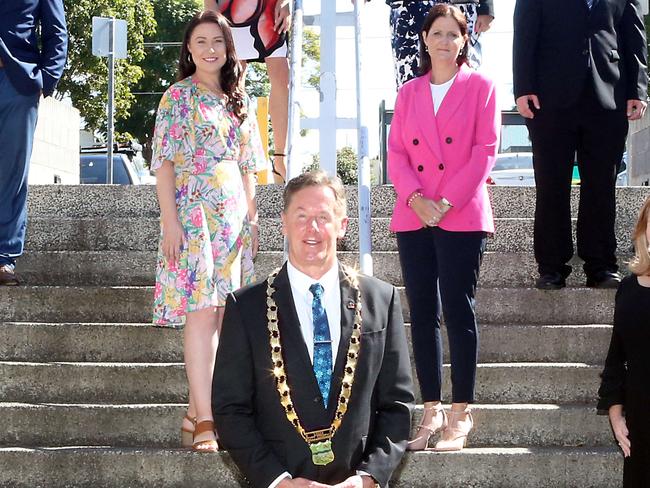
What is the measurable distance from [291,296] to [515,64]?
2.95 metres

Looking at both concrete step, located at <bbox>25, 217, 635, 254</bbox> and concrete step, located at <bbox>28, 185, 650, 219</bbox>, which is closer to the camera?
concrete step, located at <bbox>25, 217, 635, 254</bbox>

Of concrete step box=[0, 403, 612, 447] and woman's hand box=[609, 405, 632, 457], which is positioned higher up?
woman's hand box=[609, 405, 632, 457]

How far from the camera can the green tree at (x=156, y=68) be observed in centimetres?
4381

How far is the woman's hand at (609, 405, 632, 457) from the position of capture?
3.84 m

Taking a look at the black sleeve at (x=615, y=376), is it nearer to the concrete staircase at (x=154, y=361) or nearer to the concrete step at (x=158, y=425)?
the concrete staircase at (x=154, y=361)

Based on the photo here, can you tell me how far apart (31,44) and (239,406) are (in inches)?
140

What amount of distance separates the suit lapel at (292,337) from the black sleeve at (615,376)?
1.18m

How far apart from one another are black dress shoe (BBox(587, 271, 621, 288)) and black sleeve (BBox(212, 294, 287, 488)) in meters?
3.11

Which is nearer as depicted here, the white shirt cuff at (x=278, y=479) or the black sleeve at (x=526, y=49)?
the white shirt cuff at (x=278, y=479)

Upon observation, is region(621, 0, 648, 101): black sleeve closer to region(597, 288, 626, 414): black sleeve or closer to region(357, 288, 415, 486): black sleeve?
region(597, 288, 626, 414): black sleeve

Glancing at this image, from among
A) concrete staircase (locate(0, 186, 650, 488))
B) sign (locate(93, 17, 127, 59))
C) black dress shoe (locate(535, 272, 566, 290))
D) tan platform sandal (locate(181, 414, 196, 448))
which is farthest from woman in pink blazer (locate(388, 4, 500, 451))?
sign (locate(93, 17, 127, 59))

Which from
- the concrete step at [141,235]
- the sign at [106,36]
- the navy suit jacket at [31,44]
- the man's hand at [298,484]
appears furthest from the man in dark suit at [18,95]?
the sign at [106,36]

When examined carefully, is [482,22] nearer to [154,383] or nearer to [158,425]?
[154,383]

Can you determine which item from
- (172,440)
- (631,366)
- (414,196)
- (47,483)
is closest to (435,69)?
(414,196)
